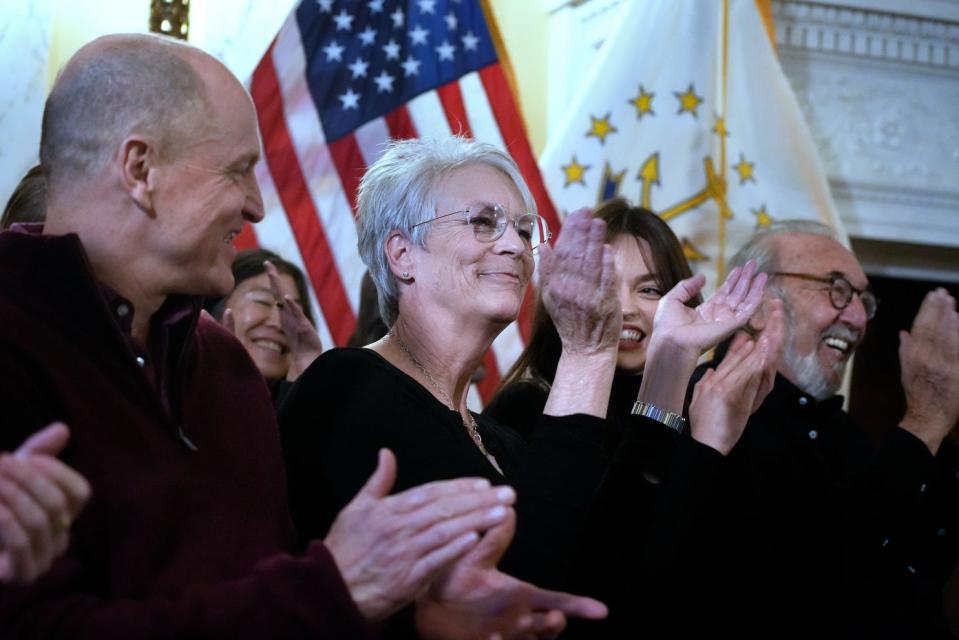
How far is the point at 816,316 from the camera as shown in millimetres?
3205

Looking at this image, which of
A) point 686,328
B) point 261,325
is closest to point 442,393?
point 686,328

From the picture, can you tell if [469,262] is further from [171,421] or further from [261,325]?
[261,325]

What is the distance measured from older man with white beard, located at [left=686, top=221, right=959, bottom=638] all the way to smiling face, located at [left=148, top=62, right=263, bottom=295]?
108cm

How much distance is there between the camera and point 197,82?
5.28ft

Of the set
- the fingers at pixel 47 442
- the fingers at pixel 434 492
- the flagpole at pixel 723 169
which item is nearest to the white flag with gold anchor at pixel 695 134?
the flagpole at pixel 723 169

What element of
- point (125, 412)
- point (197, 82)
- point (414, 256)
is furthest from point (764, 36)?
point (125, 412)

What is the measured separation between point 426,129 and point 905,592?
222 centimetres

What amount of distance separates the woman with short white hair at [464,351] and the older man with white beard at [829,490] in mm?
404

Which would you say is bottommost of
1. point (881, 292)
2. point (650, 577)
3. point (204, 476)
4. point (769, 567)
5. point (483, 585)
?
point (881, 292)

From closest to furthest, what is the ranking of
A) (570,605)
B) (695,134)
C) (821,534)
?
(570,605), (821,534), (695,134)

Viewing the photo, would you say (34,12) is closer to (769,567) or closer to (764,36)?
(764,36)

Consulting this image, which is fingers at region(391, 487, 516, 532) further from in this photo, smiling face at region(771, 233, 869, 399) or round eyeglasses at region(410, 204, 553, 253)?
smiling face at region(771, 233, 869, 399)

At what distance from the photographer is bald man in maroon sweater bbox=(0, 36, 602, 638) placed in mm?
1343

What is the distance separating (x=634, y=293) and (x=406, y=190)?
0.80 m
